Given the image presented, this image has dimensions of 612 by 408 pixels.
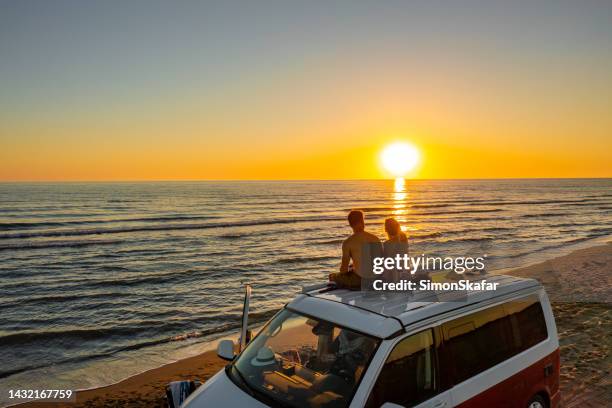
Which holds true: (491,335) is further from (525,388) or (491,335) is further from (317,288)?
(317,288)

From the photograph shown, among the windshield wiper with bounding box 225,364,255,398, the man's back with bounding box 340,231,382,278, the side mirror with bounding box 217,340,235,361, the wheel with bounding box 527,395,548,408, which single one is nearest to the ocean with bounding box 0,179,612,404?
the side mirror with bounding box 217,340,235,361

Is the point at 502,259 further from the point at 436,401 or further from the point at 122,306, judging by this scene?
the point at 436,401

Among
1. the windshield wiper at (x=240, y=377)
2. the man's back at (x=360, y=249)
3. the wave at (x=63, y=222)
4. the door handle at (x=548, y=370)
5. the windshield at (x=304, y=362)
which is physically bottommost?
the wave at (x=63, y=222)

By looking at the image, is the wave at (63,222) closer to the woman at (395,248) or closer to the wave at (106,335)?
the wave at (106,335)

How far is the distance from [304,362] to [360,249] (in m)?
2.01

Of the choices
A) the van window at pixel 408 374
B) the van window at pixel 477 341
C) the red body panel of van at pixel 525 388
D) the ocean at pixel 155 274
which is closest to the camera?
the van window at pixel 408 374

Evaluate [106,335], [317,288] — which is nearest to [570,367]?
[317,288]

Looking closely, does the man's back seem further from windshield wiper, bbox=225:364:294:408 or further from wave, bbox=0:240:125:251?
wave, bbox=0:240:125:251

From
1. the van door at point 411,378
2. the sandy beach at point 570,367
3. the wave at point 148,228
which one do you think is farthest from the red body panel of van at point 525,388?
the wave at point 148,228

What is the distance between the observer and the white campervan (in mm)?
3441

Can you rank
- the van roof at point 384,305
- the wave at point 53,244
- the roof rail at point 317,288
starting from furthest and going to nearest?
the wave at point 53,244, the roof rail at point 317,288, the van roof at point 384,305

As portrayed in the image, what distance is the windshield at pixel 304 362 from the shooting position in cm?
344

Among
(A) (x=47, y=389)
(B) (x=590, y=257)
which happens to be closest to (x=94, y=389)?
(A) (x=47, y=389)

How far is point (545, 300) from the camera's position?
16.6 ft
